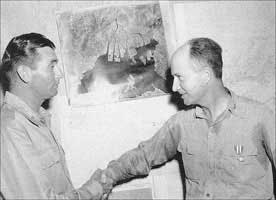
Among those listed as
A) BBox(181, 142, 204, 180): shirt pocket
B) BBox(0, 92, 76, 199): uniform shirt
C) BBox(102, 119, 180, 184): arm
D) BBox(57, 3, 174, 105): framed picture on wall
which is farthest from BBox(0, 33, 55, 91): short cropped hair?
BBox(181, 142, 204, 180): shirt pocket

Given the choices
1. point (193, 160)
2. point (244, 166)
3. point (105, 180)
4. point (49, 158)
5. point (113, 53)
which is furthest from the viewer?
point (113, 53)

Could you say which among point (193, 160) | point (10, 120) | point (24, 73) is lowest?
point (193, 160)

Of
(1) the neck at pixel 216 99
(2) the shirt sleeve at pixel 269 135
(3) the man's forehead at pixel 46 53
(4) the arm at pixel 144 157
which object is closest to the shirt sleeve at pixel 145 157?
(4) the arm at pixel 144 157

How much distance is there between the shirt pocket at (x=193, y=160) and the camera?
77.5 inches

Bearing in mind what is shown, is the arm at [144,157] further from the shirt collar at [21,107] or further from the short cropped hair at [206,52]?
the shirt collar at [21,107]

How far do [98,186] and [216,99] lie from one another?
0.83 metres

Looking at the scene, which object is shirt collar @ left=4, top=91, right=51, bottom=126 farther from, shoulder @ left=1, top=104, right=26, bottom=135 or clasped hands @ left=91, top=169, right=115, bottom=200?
clasped hands @ left=91, top=169, right=115, bottom=200

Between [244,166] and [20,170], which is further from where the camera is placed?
[244,166]

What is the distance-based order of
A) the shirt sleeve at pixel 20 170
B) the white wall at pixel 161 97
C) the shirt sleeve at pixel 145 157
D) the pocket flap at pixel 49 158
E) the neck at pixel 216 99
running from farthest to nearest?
1. the white wall at pixel 161 97
2. the shirt sleeve at pixel 145 157
3. the neck at pixel 216 99
4. the pocket flap at pixel 49 158
5. the shirt sleeve at pixel 20 170

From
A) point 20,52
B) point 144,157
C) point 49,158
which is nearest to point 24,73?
point 20,52

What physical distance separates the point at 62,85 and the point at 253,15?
1.42 m

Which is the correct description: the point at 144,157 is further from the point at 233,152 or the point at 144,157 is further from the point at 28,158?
the point at 28,158

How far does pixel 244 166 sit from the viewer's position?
6.13 ft

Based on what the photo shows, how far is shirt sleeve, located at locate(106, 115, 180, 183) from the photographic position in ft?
7.07
